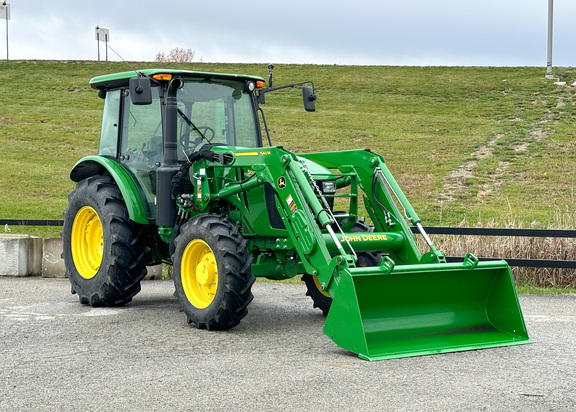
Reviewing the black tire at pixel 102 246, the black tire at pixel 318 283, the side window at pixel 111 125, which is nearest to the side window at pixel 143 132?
the side window at pixel 111 125

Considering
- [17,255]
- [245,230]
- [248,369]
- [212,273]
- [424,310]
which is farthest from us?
[17,255]

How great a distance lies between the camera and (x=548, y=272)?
11.9 metres

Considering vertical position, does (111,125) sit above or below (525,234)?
above

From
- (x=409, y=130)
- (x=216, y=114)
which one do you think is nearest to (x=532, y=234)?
(x=216, y=114)

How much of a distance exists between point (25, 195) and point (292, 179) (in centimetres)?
1658

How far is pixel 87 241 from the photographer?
Result: 398 inches

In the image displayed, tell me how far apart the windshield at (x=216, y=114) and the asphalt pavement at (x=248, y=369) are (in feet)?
6.42

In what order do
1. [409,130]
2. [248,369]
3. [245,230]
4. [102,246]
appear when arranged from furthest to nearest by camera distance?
1. [409,130]
2. [102,246]
3. [245,230]
4. [248,369]

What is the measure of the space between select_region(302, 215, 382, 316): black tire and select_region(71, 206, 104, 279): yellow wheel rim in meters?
2.64

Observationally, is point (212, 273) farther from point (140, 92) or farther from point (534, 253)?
point (534, 253)

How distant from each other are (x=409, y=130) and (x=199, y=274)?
23.3m

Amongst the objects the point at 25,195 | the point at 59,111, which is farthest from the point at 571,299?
the point at 59,111

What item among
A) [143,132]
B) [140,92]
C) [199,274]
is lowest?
[199,274]

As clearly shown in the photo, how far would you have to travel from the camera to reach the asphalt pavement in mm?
5555
